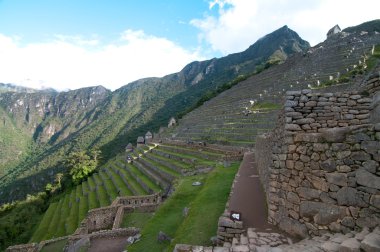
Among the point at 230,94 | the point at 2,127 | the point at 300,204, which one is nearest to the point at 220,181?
the point at 300,204

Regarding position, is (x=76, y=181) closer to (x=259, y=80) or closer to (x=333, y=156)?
(x=259, y=80)

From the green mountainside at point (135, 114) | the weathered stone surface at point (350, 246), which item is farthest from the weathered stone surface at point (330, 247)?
the green mountainside at point (135, 114)

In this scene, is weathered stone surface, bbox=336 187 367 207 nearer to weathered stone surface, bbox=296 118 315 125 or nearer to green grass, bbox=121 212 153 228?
weathered stone surface, bbox=296 118 315 125

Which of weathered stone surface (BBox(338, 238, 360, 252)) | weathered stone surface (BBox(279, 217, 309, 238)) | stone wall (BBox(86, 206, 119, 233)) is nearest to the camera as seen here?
weathered stone surface (BBox(338, 238, 360, 252))

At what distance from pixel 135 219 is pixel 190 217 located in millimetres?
9593

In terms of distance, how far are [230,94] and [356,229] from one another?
1825 inches

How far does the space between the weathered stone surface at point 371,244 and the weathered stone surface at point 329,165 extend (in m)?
1.12

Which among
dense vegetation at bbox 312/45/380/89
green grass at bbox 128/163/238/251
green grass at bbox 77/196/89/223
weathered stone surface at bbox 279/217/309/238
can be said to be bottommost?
green grass at bbox 77/196/89/223

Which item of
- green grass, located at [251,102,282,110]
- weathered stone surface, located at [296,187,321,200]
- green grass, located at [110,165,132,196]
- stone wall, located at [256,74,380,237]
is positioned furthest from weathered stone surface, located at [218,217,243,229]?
green grass, located at [251,102,282,110]

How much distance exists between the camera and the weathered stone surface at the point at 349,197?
3.70 m

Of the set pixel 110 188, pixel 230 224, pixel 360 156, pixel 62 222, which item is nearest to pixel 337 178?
pixel 360 156

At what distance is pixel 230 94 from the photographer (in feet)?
162

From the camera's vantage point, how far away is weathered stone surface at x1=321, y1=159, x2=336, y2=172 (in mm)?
4055

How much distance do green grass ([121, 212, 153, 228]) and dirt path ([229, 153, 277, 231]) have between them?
779cm
